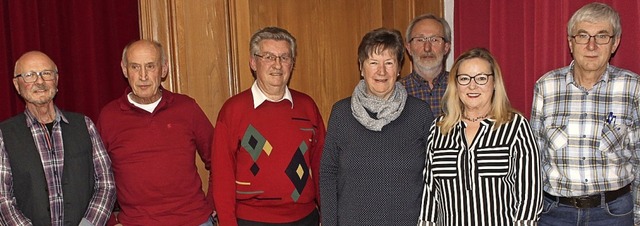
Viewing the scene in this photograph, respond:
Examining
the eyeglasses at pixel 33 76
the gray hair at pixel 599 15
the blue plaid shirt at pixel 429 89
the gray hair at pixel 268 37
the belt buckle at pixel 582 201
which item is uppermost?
the gray hair at pixel 599 15

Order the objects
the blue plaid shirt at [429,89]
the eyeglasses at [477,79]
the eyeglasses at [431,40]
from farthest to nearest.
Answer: the eyeglasses at [431,40], the blue plaid shirt at [429,89], the eyeglasses at [477,79]

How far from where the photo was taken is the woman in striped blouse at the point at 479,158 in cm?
236

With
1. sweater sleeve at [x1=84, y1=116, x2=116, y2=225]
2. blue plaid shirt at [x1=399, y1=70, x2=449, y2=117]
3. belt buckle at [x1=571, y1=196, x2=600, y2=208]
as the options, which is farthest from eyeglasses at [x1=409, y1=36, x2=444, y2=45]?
sweater sleeve at [x1=84, y1=116, x2=116, y2=225]

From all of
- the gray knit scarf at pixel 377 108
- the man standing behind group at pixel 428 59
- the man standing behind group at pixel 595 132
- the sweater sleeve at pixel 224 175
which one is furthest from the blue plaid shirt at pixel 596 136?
the sweater sleeve at pixel 224 175

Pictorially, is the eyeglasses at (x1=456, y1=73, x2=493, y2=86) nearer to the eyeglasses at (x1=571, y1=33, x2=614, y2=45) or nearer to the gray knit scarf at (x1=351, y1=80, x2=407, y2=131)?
the gray knit scarf at (x1=351, y1=80, x2=407, y2=131)

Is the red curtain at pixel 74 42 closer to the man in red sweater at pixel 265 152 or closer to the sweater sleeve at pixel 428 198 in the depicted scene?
the man in red sweater at pixel 265 152

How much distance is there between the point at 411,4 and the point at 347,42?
21.8 inches

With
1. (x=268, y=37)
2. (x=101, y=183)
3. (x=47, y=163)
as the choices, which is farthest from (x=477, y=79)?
(x=47, y=163)

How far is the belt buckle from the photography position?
101 inches

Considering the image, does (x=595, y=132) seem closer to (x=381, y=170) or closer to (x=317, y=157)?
(x=381, y=170)

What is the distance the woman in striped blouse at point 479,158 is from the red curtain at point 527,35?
97cm

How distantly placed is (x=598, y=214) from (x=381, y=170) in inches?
36.5

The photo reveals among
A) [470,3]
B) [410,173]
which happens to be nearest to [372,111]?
[410,173]

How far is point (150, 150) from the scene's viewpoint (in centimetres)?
273
